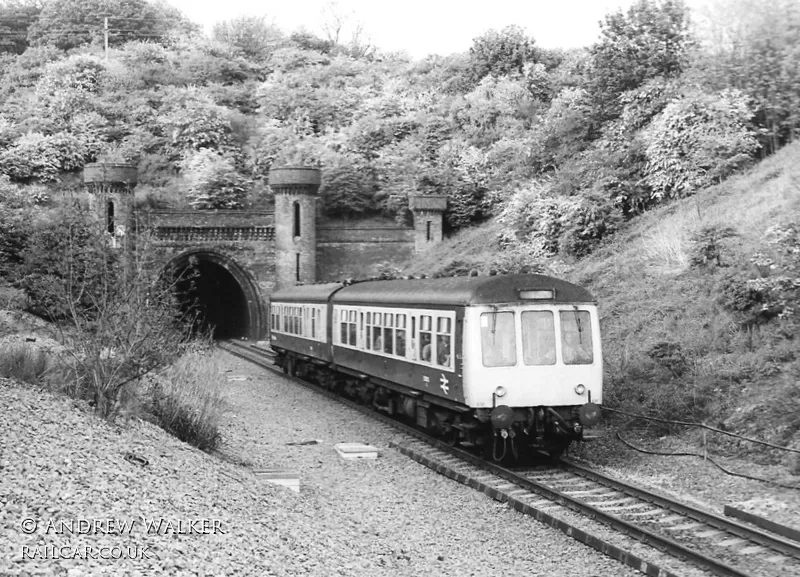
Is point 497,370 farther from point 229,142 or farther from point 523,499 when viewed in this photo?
point 229,142

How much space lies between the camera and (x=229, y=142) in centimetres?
5172

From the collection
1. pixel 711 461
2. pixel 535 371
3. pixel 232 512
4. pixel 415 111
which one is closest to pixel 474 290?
pixel 535 371

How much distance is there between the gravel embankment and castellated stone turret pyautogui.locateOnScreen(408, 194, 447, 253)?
82.9 feet

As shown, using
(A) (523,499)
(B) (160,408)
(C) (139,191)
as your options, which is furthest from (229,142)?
(A) (523,499)

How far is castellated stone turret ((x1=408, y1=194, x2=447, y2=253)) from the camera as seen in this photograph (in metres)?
38.6

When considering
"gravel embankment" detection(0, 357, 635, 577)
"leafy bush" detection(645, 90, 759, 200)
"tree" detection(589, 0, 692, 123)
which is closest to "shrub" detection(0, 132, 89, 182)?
"tree" detection(589, 0, 692, 123)

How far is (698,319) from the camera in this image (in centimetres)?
1703

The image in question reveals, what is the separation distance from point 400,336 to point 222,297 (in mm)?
32609

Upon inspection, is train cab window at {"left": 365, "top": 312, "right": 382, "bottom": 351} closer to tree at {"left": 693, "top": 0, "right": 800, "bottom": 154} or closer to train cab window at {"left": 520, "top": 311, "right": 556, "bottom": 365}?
train cab window at {"left": 520, "top": 311, "right": 556, "bottom": 365}

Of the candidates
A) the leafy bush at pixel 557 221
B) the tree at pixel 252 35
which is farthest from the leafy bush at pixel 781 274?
the tree at pixel 252 35

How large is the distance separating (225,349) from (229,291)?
8.84m

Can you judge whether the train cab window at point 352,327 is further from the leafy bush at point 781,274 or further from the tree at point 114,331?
the leafy bush at point 781,274

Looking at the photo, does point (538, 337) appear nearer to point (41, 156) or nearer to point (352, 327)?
point (352, 327)

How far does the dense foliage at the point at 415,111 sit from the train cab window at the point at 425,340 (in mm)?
11071
